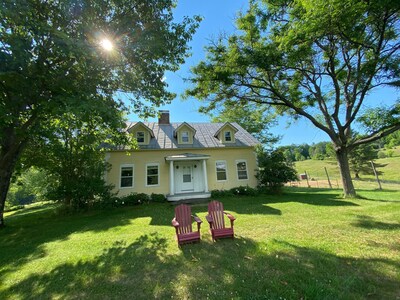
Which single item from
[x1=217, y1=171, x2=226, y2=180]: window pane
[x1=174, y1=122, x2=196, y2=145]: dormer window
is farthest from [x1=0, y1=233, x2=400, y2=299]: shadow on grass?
[x1=174, y1=122, x2=196, y2=145]: dormer window

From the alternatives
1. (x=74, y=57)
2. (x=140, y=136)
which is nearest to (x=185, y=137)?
(x=140, y=136)

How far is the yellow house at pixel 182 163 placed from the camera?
12766 mm

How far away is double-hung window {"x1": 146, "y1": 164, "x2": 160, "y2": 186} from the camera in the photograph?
13.1m

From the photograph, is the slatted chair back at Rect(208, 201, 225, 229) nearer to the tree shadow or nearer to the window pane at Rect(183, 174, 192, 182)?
the tree shadow

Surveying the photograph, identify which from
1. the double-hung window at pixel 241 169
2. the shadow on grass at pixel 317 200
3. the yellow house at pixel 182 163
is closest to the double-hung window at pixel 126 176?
the yellow house at pixel 182 163

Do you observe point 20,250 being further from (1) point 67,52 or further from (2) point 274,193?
(2) point 274,193

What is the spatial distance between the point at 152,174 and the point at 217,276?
1054 centimetres

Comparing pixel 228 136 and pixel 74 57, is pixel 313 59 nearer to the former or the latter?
pixel 228 136

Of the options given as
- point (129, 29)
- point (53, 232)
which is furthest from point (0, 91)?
point (53, 232)

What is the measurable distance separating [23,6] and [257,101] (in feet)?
35.2

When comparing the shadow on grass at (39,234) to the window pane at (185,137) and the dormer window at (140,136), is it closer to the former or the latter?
the dormer window at (140,136)

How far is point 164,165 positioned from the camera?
44.0 feet

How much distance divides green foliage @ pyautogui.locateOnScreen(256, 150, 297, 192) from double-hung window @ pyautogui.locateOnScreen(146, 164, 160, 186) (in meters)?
7.35

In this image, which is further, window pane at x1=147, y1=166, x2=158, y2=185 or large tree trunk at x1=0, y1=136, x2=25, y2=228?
window pane at x1=147, y1=166, x2=158, y2=185
